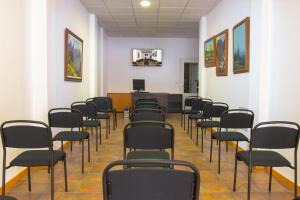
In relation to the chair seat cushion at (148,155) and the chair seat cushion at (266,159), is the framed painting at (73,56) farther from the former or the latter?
the chair seat cushion at (266,159)

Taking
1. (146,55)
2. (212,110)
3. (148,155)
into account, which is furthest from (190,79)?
(148,155)

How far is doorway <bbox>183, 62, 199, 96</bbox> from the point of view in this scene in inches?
432

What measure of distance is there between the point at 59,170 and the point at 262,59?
314 centimetres

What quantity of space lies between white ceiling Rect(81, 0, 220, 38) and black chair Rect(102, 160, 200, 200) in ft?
17.4

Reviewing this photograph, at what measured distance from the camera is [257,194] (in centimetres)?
308

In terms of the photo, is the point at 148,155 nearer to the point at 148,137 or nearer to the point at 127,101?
the point at 148,137

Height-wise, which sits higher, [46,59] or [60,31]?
[60,31]

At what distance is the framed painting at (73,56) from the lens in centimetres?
526

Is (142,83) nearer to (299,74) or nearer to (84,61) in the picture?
(84,61)

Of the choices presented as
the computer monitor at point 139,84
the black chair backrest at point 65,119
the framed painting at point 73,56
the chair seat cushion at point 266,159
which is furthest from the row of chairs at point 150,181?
the computer monitor at point 139,84

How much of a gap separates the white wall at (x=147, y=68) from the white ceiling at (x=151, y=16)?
0.71 metres

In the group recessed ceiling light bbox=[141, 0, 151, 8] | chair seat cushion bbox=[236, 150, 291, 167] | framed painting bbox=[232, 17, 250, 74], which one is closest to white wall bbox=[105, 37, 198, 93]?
recessed ceiling light bbox=[141, 0, 151, 8]

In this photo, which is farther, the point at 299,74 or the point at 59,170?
the point at 59,170

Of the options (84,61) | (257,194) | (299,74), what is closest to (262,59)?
(299,74)
